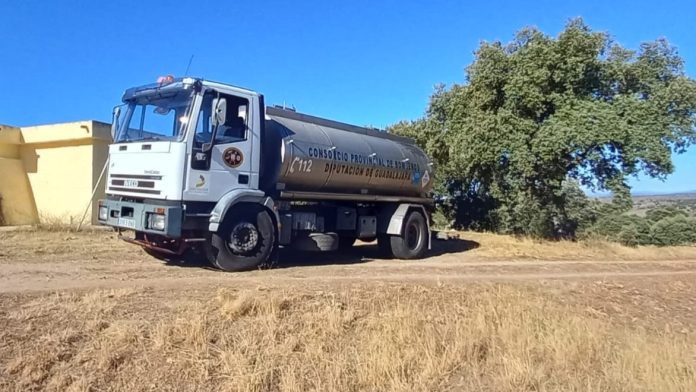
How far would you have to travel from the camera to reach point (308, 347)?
660 cm

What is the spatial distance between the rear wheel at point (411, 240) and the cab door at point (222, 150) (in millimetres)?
5107

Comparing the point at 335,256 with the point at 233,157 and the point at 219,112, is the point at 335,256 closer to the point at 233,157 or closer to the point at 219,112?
the point at 233,157

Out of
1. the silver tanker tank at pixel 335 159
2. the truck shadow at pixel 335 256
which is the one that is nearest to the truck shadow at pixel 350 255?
the truck shadow at pixel 335 256

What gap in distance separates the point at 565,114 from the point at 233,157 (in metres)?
13.5

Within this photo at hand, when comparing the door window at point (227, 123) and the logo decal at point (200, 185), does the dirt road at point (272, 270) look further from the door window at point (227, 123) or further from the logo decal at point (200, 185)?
the door window at point (227, 123)

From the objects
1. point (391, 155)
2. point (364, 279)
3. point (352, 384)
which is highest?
point (391, 155)

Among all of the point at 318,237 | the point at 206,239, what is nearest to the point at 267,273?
the point at 206,239

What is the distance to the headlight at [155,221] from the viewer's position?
9883 mm

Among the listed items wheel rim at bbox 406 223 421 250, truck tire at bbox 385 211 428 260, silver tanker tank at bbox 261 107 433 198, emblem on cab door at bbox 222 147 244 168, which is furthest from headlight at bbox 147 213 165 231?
wheel rim at bbox 406 223 421 250

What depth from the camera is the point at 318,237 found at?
12.7m

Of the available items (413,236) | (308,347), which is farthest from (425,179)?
(308,347)

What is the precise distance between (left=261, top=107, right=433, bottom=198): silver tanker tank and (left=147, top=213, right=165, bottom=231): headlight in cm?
248

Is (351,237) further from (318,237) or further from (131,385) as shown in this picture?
(131,385)

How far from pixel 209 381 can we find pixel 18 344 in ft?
6.71
